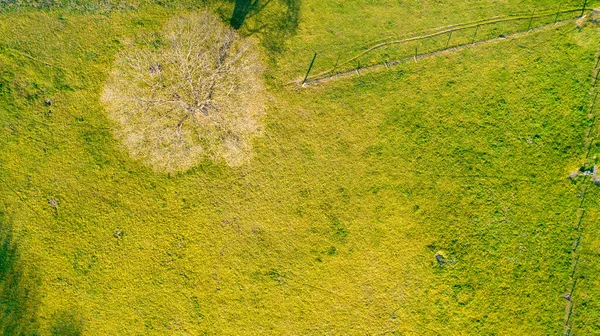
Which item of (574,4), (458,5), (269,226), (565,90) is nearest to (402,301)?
(269,226)

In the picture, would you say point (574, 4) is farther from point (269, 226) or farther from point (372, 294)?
point (269, 226)

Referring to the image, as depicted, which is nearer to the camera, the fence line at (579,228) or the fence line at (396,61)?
the fence line at (579,228)

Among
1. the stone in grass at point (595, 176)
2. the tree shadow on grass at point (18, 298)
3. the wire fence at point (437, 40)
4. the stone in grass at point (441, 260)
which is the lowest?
the tree shadow on grass at point (18, 298)

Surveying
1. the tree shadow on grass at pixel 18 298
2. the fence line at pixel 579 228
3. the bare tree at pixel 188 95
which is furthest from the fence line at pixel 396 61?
the tree shadow on grass at pixel 18 298

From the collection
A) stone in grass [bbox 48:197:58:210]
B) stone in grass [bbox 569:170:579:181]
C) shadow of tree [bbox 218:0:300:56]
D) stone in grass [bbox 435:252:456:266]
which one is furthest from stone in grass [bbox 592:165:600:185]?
stone in grass [bbox 48:197:58:210]

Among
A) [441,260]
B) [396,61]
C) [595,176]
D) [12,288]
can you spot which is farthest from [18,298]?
[595,176]

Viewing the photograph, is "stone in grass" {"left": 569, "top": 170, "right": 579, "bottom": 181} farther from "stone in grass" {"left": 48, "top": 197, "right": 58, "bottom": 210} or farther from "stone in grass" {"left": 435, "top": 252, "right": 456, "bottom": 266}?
"stone in grass" {"left": 48, "top": 197, "right": 58, "bottom": 210}

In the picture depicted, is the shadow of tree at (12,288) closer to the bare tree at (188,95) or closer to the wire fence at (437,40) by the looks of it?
the bare tree at (188,95)
